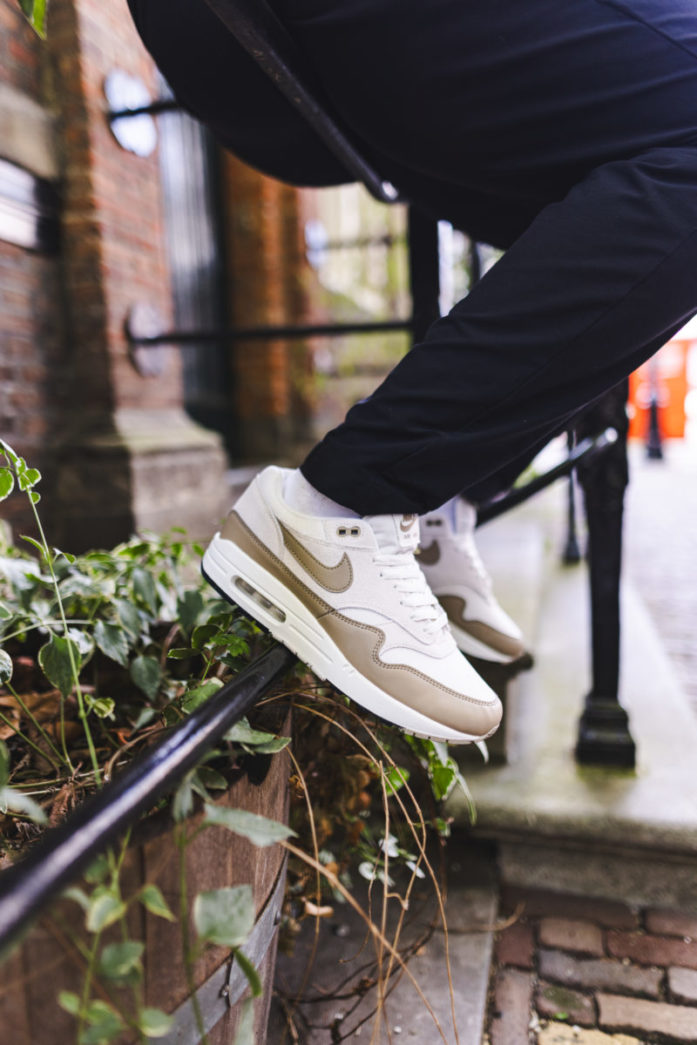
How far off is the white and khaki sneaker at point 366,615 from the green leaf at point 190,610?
0.59 feet

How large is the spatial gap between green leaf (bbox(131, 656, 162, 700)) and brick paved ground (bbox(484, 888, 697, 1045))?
2.40 ft

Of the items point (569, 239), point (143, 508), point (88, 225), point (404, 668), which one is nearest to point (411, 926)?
point (404, 668)

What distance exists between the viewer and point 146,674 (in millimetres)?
1126

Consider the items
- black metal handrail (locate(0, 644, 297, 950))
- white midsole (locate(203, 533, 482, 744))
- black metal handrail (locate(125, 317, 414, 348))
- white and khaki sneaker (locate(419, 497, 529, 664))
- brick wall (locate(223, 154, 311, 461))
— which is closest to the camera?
black metal handrail (locate(0, 644, 297, 950))

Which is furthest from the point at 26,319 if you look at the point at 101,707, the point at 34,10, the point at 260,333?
the point at 34,10

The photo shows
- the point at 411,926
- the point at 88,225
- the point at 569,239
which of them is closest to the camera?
the point at 569,239

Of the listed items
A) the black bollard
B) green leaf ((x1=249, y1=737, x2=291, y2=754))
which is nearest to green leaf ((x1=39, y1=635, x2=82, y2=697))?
green leaf ((x1=249, y1=737, x2=291, y2=754))

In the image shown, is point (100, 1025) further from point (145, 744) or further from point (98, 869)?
point (145, 744)

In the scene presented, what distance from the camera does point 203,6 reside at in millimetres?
1005

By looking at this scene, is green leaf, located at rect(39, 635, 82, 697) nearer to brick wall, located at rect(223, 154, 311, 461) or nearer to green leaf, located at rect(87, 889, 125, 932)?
green leaf, located at rect(87, 889, 125, 932)

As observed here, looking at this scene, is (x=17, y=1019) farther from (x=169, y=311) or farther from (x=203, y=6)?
(x=169, y=311)

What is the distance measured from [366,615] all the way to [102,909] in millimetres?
514

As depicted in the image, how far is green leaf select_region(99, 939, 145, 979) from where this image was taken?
1.66ft

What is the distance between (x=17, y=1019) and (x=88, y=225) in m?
2.52
